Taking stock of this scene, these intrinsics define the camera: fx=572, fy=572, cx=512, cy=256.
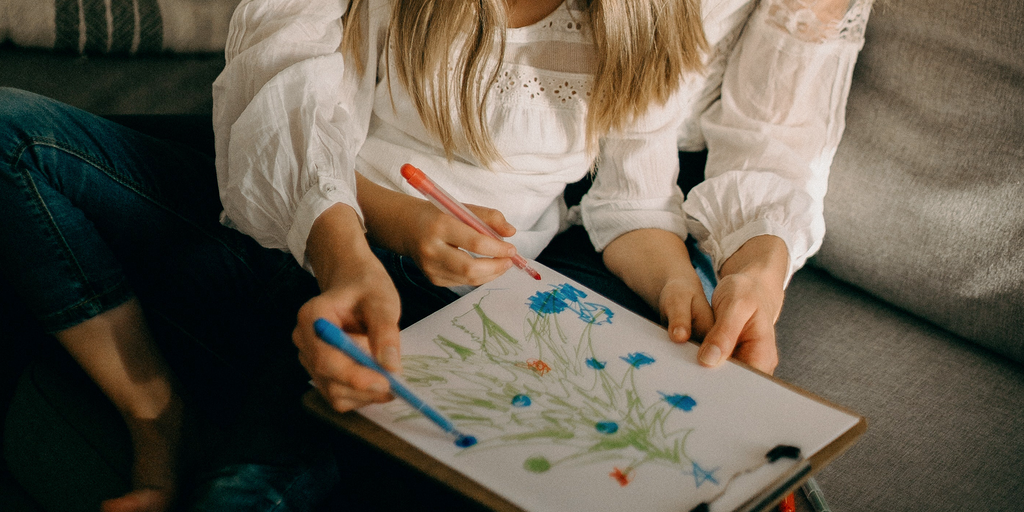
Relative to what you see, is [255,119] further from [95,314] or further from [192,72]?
[192,72]

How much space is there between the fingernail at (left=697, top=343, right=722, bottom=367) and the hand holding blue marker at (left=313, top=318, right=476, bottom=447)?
0.63ft

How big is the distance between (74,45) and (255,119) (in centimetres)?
60

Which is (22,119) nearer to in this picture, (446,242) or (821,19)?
(446,242)

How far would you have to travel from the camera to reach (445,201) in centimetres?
46

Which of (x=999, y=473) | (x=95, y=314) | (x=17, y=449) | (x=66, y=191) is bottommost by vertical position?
(x=17, y=449)

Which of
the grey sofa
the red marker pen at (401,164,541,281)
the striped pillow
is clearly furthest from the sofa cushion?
the striped pillow

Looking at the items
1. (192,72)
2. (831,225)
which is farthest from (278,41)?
(831,225)

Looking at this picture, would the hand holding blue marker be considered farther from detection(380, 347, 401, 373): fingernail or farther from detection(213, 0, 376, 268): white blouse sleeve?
detection(213, 0, 376, 268): white blouse sleeve

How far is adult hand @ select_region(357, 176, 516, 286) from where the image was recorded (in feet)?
1.52

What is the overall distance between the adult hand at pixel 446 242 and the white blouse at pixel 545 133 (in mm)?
52

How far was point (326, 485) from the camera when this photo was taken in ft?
1.63

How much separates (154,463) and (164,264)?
0.68ft

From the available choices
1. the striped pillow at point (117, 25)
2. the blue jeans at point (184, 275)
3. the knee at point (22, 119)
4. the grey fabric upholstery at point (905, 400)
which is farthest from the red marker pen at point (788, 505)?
the striped pillow at point (117, 25)

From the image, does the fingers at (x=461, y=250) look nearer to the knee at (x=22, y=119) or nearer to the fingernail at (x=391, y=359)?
the fingernail at (x=391, y=359)
